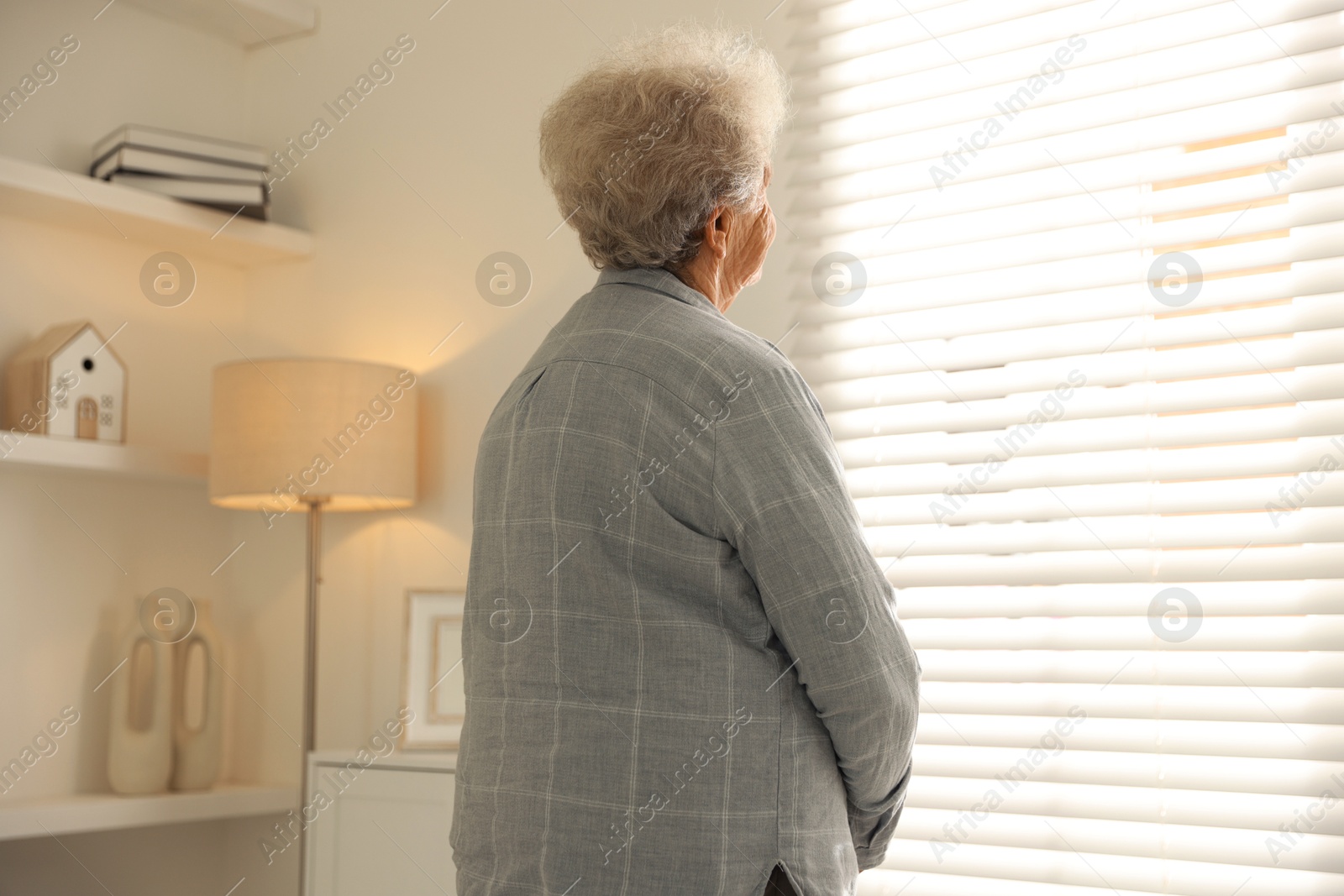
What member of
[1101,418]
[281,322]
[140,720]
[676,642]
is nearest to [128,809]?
[140,720]

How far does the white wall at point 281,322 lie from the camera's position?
2107 millimetres

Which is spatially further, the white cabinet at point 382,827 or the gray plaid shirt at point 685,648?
the white cabinet at point 382,827

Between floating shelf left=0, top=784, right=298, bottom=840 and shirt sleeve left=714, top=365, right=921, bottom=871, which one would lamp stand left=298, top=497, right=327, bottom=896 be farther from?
shirt sleeve left=714, top=365, right=921, bottom=871

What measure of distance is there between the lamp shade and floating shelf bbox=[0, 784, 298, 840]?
56cm

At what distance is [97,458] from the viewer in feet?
6.68

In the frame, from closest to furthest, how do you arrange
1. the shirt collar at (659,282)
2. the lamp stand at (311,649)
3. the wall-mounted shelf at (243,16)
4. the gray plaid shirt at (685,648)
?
1. the gray plaid shirt at (685,648)
2. the shirt collar at (659,282)
3. the lamp stand at (311,649)
4. the wall-mounted shelf at (243,16)

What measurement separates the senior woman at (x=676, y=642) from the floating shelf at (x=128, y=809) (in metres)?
1.32

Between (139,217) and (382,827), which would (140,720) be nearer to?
(382,827)

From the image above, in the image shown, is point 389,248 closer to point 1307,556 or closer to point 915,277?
point 915,277

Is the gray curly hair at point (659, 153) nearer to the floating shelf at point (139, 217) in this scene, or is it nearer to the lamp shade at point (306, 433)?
the lamp shade at point (306, 433)

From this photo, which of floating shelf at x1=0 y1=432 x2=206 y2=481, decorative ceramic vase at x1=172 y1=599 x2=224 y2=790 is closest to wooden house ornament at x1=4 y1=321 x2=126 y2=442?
floating shelf at x1=0 y1=432 x2=206 y2=481

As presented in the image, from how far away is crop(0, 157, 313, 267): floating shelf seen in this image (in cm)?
200

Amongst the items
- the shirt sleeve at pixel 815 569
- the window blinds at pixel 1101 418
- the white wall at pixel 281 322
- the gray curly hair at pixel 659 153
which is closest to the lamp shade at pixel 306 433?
the white wall at pixel 281 322

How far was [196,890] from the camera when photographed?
2346 millimetres
